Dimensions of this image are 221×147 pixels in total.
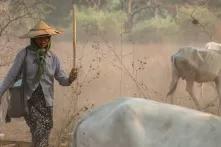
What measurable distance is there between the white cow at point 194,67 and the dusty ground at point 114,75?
0.19 meters

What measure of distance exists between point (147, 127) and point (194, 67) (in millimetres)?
4929

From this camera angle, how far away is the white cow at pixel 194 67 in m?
8.01

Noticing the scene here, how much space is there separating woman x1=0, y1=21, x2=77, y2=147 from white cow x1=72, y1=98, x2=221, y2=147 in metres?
1.42

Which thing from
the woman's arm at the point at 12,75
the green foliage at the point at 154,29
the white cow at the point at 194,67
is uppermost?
the green foliage at the point at 154,29

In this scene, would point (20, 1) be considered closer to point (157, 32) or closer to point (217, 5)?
point (157, 32)

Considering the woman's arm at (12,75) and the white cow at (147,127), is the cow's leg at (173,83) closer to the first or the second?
the woman's arm at (12,75)

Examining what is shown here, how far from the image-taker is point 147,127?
329 cm

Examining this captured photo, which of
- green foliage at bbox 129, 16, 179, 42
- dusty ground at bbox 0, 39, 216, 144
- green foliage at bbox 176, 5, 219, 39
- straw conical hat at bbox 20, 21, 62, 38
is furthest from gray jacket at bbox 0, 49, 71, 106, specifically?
green foliage at bbox 176, 5, 219, 39

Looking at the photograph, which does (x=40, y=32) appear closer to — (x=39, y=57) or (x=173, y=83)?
(x=39, y=57)

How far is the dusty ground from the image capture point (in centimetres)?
800

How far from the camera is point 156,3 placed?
8258 millimetres

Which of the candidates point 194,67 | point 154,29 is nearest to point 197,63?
point 194,67

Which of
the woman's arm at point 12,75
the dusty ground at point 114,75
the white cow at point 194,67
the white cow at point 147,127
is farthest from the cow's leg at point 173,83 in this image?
the white cow at point 147,127

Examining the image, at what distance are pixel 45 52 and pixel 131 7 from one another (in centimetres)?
348
